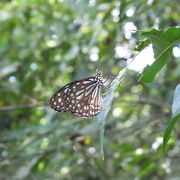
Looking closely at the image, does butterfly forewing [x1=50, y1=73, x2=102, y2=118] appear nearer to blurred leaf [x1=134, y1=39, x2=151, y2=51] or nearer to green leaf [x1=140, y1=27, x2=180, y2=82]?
blurred leaf [x1=134, y1=39, x2=151, y2=51]

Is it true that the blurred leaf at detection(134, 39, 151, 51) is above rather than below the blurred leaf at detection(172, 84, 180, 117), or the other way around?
above

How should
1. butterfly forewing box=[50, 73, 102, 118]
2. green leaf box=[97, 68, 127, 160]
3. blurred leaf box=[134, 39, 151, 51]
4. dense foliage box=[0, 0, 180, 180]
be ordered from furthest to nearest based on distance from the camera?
dense foliage box=[0, 0, 180, 180], butterfly forewing box=[50, 73, 102, 118], blurred leaf box=[134, 39, 151, 51], green leaf box=[97, 68, 127, 160]

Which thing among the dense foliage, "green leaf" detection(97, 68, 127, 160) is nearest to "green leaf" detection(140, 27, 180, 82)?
"green leaf" detection(97, 68, 127, 160)

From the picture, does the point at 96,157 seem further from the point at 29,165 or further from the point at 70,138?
the point at 29,165

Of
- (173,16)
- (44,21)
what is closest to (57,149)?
(44,21)

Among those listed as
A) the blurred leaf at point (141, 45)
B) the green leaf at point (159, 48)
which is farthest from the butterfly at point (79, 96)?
the green leaf at point (159, 48)

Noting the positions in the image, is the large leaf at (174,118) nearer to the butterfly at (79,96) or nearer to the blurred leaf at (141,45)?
the blurred leaf at (141,45)
